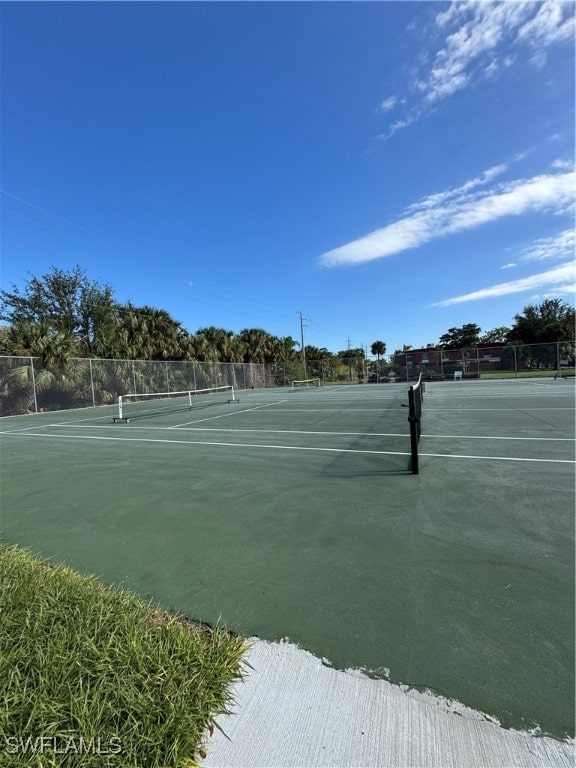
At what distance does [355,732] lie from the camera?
162 cm

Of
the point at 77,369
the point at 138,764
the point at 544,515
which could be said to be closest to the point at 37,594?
the point at 138,764

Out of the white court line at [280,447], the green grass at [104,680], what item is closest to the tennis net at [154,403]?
the white court line at [280,447]

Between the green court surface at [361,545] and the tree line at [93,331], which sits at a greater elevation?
→ the tree line at [93,331]

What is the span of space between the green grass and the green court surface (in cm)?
35

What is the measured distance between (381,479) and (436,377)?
1360 inches

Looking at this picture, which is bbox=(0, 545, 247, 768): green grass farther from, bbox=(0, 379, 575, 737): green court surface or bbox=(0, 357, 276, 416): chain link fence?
bbox=(0, 357, 276, 416): chain link fence

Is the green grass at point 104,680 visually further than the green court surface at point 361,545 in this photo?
No

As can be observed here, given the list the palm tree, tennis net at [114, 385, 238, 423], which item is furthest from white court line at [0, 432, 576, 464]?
the palm tree

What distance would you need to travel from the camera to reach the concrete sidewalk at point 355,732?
4.93ft

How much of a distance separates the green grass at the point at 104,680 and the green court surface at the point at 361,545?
1.16 feet

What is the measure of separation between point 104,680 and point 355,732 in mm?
1177

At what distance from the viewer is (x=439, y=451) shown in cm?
643

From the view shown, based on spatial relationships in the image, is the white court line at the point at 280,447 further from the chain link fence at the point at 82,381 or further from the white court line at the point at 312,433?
the chain link fence at the point at 82,381

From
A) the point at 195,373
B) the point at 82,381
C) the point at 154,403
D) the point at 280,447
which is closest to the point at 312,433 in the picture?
the point at 280,447
